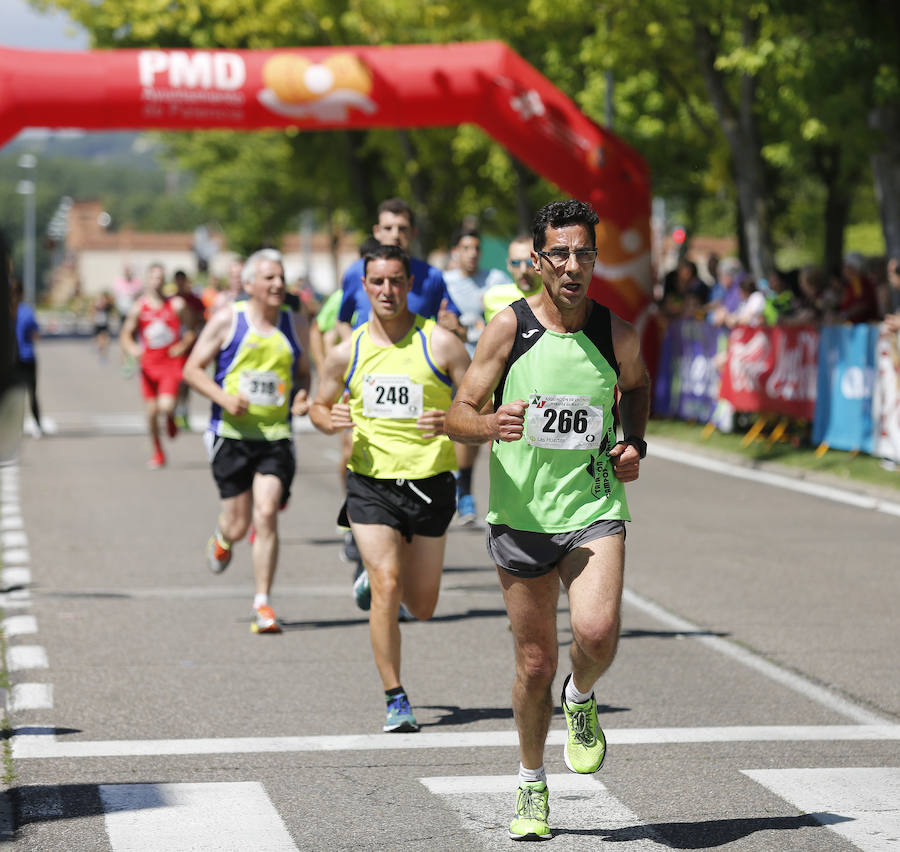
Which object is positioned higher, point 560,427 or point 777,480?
point 560,427

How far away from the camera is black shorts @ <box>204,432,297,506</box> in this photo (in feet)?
31.4

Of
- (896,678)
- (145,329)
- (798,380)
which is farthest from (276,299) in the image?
(798,380)

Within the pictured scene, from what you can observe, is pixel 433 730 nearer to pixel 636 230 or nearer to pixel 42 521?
pixel 42 521

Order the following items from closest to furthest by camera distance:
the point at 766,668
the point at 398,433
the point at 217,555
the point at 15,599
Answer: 1. the point at 398,433
2. the point at 766,668
3. the point at 217,555
4. the point at 15,599

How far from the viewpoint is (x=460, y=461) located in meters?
12.0

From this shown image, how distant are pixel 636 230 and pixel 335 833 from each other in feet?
56.2

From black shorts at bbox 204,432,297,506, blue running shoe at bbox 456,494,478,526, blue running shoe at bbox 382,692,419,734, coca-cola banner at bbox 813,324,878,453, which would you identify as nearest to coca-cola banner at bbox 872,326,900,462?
coca-cola banner at bbox 813,324,878,453

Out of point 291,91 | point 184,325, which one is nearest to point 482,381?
point 184,325

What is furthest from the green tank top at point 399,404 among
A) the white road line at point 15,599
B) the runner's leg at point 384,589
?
the white road line at point 15,599

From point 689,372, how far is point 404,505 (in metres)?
15.7

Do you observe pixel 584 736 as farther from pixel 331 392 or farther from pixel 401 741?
pixel 331 392

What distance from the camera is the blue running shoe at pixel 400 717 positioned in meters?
7.00

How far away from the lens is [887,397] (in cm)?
1664

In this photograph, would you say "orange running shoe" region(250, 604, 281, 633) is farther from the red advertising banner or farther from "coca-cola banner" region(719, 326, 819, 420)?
the red advertising banner
